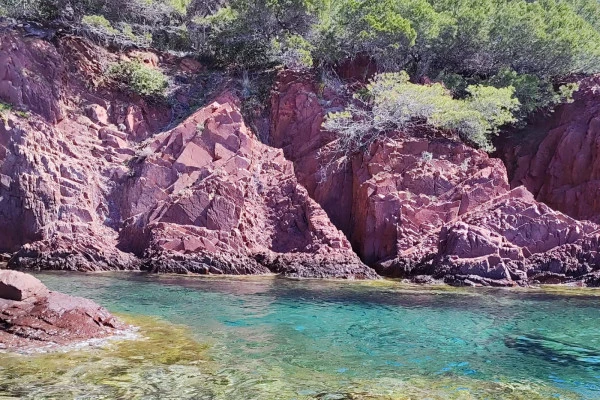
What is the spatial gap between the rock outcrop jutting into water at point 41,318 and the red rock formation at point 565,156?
62.1ft

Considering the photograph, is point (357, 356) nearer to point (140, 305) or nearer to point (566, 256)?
point (140, 305)

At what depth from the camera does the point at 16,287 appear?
9.57 meters

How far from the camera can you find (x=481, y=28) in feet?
85.9

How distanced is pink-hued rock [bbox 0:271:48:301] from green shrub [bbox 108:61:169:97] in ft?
54.3

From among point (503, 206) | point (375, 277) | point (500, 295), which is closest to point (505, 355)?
point (500, 295)

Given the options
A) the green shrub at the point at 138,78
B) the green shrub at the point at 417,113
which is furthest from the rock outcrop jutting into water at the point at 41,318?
the green shrub at the point at 138,78

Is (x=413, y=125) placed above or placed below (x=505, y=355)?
above

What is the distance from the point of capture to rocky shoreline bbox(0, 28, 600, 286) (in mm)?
18938

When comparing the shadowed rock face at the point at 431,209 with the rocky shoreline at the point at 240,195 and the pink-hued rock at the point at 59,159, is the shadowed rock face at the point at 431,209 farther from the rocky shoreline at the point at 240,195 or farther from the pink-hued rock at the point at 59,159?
the pink-hued rock at the point at 59,159

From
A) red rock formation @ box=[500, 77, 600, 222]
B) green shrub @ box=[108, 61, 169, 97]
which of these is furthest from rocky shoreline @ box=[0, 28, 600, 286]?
green shrub @ box=[108, 61, 169, 97]

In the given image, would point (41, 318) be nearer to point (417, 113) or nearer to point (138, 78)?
point (417, 113)

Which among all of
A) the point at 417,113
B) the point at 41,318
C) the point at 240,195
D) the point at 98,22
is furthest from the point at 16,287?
the point at 98,22

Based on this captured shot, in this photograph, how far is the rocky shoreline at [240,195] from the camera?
62.1 ft

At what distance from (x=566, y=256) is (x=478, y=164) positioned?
17.9ft
